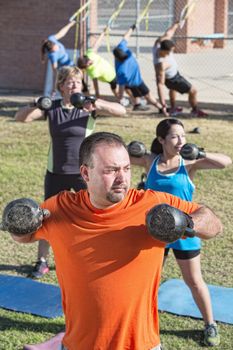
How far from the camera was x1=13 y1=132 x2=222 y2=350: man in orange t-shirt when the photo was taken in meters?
3.38

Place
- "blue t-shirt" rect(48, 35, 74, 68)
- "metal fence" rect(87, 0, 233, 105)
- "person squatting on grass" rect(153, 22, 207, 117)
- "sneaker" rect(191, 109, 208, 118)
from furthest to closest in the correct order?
"metal fence" rect(87, 0, 233, 105), "blue t-shirt" rect(48, 35, 74, 68), "sneaker" rect(191, 109, 208, 118), "person squatting on grass" rect(153, 22, 207, 117)

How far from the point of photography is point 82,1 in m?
17.7

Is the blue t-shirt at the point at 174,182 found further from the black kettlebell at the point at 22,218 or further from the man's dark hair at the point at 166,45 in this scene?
the man's dark hair at the point at 166,45

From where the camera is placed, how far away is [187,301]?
623 cm

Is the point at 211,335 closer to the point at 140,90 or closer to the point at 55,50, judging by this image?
the point at 140,90

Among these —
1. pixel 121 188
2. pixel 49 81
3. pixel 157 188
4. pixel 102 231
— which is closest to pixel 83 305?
pixel 102 231

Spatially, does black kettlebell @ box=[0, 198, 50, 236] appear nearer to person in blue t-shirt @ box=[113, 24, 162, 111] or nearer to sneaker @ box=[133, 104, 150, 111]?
→ person in blue t-shirt @ box=[113, 24, 162, 111]

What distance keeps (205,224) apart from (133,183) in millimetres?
6582

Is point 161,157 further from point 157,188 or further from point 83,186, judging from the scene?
point 83,186

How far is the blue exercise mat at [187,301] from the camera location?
19.6ft

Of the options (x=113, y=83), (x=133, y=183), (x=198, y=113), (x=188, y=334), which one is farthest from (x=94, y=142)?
(x=113, y=83)

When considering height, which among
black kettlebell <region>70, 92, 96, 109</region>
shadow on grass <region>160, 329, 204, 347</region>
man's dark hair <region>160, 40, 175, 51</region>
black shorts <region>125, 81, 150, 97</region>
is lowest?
shadow on grass <region>160, 329, 204, 347</region>

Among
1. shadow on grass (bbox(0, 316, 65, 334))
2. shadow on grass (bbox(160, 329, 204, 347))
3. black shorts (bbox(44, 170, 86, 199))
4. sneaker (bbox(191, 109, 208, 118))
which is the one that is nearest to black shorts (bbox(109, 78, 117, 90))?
sneaker (bbox(191, 109, 208, 118))

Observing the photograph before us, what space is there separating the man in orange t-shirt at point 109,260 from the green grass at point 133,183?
2.15 meters
